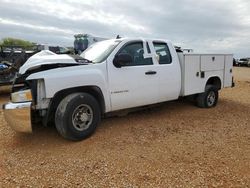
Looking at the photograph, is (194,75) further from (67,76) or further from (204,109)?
(67,76)

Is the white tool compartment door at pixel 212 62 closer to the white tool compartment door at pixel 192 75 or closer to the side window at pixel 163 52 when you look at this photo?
the white tool compartment door at pixel 192 75

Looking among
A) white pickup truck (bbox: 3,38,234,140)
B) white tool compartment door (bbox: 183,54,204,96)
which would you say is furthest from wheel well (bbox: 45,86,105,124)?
white tool compartment door (bbox: 183,54,204,96)

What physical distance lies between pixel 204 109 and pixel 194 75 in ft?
3.64

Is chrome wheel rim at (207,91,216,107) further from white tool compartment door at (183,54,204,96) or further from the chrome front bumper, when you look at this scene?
the chrome front bumper

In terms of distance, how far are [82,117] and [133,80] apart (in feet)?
4.37

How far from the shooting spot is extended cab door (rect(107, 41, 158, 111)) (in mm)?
5148

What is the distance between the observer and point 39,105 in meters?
4.47

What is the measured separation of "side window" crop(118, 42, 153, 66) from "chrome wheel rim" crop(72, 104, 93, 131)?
1.36m

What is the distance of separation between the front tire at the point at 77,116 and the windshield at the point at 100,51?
2.83ft

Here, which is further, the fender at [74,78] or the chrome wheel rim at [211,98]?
the chrome wheel rim at [211,98]

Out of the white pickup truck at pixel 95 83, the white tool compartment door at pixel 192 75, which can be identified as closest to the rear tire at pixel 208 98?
the white tool compartment door at pixel 192 75

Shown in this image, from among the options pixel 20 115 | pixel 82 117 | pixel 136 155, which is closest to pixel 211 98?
pixel 136 155

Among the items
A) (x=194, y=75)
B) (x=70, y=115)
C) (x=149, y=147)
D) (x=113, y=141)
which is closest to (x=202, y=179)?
Result: (x=149, y=147)

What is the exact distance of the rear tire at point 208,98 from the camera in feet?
23.7
